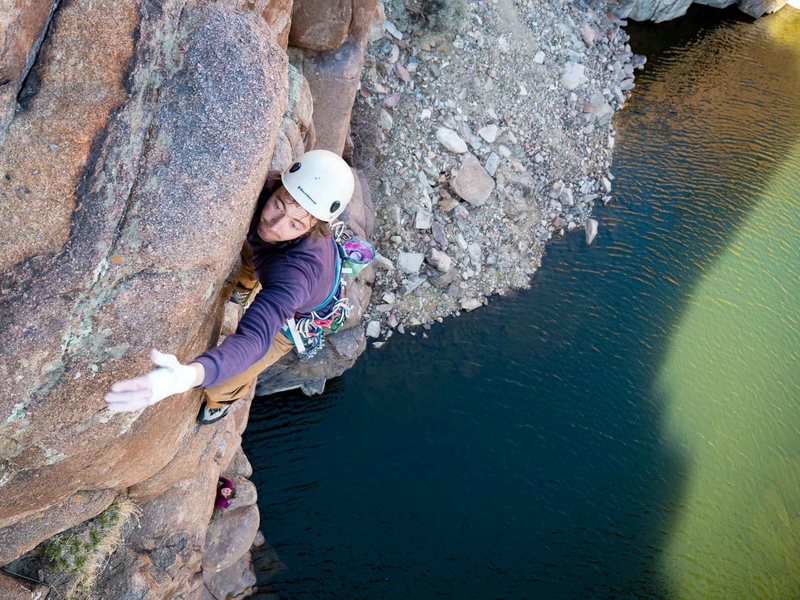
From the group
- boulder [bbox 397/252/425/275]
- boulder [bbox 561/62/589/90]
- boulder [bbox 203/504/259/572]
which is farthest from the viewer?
boulder [bbox 561/62/589/90]

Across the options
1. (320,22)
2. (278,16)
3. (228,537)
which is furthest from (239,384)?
(320,22)

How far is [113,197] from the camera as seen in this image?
4.64 metres

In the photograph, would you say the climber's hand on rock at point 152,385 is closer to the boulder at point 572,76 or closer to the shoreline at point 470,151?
the shoreline at point 470,151

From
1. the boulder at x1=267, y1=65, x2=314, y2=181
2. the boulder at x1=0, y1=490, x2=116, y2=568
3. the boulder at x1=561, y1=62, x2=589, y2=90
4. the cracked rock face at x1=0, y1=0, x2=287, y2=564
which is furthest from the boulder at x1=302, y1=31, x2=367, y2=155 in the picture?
the boulder at x1=561, y1=62, x2=589, y2=90

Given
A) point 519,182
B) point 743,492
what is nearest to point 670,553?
point 743,492

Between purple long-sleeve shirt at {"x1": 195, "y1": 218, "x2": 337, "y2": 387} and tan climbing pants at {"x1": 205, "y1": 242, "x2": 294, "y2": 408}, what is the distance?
0.54 metres

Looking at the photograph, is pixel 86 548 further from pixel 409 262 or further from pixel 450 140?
pixel 450 140

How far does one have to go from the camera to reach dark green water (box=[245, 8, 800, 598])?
10945 millimetres

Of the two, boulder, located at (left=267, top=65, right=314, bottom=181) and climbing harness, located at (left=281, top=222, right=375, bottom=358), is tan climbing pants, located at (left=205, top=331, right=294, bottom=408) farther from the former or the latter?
boulder, located at (left=267, top=65, right=314, bottom=181)

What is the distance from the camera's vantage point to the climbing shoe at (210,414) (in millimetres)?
6875

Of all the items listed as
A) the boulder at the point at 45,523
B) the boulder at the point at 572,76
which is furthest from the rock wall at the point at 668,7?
the boulder at the point at 45,523

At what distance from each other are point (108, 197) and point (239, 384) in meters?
2.37

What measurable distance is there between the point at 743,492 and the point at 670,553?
7.15 ft

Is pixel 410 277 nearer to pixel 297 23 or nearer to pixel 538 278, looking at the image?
pixel 538 278
